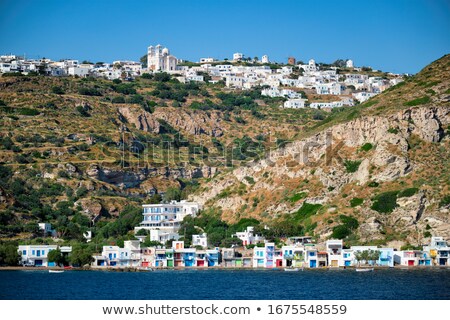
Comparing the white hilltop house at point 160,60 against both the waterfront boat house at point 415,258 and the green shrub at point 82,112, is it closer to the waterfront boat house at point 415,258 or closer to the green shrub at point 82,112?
the green shrub at point 82,112

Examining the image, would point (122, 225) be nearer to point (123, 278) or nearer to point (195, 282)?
point (123, 278)

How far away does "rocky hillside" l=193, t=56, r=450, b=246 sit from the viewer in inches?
3187

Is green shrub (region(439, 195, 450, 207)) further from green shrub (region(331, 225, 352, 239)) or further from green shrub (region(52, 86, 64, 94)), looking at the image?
green shrub (region(52, 86, 64, 94))

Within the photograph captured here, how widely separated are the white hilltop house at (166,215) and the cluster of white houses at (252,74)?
53.9 metres

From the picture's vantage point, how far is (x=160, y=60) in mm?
179000

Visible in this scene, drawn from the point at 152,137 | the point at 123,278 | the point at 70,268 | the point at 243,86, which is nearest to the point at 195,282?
the point at 123,278

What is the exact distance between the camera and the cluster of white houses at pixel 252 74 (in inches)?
6201

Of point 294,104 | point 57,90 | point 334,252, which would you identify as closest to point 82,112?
point 57,90

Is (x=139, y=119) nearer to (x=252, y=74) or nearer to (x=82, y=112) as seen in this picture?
(x=82, y=112)

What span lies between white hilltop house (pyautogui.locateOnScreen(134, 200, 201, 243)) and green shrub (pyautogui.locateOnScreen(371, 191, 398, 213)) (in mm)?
20826

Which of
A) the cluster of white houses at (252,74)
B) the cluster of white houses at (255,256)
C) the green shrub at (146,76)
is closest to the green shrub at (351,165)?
the cluster of white houses at (255,256)

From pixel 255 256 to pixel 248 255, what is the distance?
1.36 m

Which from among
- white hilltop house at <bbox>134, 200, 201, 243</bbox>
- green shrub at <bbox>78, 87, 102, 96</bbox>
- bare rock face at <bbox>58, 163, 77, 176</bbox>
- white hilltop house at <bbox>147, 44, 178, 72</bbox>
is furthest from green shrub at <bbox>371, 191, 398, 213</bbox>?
white hilltop house at <bbox>147, 44, 178, 72</bbox>

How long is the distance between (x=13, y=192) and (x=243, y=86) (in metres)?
71.6
